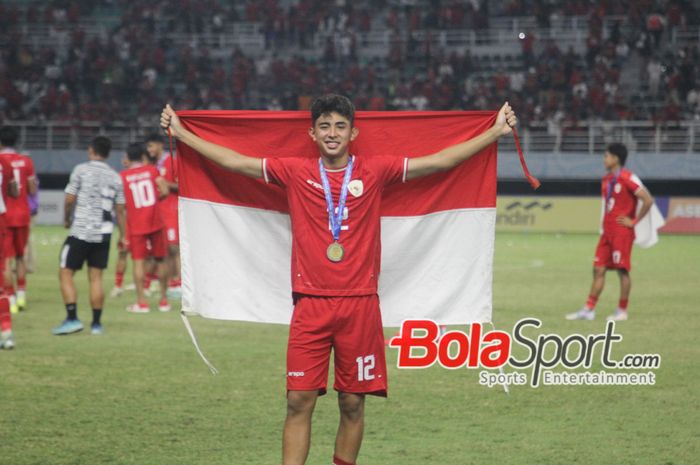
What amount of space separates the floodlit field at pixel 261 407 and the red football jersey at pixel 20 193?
121 centimetres

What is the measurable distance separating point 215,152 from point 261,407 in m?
2.83

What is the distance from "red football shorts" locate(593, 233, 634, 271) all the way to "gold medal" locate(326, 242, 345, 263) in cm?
818

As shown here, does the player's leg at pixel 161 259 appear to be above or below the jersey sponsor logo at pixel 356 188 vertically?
below

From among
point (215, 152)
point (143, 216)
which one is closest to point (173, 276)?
point (143, 216)

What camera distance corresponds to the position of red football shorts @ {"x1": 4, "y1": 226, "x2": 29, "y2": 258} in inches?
537

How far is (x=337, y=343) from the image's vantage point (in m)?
5.56

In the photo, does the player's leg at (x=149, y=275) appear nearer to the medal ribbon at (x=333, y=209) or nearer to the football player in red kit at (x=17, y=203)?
the football player in red kit at (x=17, y=203)

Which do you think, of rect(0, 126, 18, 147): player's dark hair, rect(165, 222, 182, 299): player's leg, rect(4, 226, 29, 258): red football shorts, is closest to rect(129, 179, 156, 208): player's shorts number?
rect(165, 222, 182, 299): player's leg

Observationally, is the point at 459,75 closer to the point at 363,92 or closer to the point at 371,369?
the point at 363,92

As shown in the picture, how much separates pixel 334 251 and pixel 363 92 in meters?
33.5

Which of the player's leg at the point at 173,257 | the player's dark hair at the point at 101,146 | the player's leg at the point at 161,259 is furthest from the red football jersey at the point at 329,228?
the player's leg at the point at 173,257

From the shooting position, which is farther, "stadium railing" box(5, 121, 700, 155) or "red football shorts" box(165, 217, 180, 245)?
"stadium railing" box(5, 121, 700, 155)

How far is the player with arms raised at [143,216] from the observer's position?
1412 cm

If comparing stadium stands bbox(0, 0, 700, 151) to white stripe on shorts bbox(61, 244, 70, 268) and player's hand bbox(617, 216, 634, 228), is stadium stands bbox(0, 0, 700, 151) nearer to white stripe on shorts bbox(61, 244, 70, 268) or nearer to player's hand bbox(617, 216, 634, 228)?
player's hand bbox(617, 216, 634, 228)
